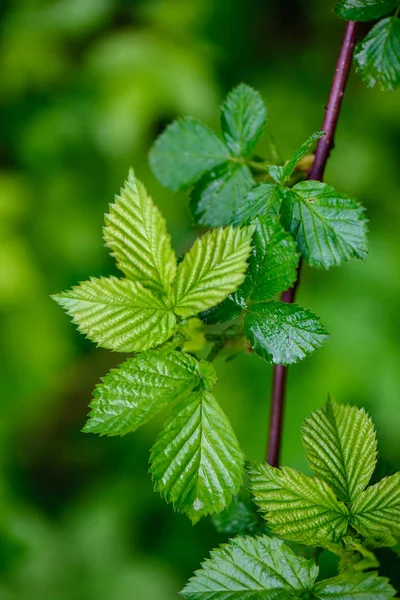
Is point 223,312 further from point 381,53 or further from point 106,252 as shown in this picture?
point 106,252

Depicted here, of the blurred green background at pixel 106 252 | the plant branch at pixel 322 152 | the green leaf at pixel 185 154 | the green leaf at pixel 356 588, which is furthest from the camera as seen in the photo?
the blurred green background at pixel 106 252

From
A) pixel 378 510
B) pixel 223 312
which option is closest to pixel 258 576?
pixel 378 510

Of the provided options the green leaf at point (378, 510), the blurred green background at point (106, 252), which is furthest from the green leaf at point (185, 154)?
the blurred green background at point (106, 252)

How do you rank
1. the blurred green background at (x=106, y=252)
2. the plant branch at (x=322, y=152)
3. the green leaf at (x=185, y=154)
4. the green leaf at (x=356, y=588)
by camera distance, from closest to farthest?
the green leaf at (x=356, y=588), the plant branch at (x=322, y=152), the green leaf at (x=185, y=154), the blurred green background at (x=106, y=252)

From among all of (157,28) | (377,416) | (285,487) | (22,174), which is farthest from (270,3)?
(285,487)

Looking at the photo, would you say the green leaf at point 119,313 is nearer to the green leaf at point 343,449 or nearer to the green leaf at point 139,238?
the green leaf at point 139,238

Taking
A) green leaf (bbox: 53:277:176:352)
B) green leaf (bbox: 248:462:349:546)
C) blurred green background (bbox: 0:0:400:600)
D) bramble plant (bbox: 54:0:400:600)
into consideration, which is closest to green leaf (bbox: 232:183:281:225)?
bramble plant (bbox: 54:0:400:600)

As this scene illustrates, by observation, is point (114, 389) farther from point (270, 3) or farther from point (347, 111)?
point (270, 3)
